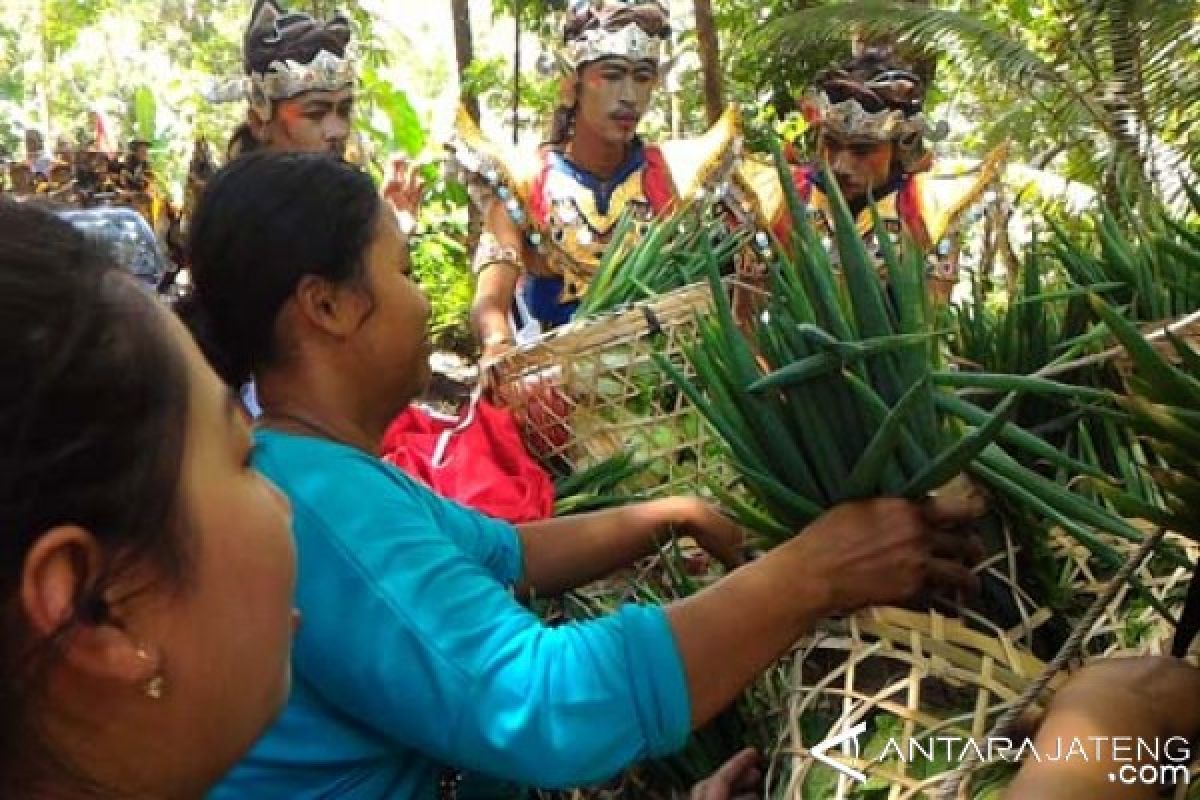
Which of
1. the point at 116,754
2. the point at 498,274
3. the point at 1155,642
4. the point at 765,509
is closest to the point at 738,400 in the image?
the point at 765,509

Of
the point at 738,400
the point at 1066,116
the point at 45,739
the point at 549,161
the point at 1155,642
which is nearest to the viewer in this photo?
the point at 45,739

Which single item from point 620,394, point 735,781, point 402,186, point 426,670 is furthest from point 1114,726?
point 402,186

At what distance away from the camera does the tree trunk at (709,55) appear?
18.5 feet

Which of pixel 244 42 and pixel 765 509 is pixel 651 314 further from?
pixel 244 42

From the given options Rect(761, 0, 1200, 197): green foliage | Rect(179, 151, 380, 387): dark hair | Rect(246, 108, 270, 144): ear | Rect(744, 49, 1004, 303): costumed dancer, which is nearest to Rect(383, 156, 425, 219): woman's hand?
Rect(246, 108, 270, 144): ear

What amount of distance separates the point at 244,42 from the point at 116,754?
343 centimetres

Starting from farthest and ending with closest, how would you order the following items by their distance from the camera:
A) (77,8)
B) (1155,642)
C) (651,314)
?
(77,8), (651,314), (1155,642)

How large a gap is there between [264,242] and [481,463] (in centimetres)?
61

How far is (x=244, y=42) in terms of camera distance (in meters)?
3.89

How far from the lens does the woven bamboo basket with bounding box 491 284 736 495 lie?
1761mm

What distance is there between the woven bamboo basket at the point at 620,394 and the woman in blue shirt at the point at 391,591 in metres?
0.48

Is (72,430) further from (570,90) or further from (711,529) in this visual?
(570,90)

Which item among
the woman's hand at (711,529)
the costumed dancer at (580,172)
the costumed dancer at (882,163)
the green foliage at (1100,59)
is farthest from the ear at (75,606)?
the green foliage at (1100,59)

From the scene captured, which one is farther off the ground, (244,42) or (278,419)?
(244,42)
